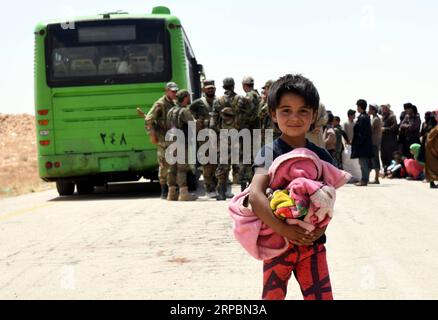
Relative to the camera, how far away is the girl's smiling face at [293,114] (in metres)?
3.41

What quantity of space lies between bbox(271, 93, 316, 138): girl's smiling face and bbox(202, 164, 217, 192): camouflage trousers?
9965mm

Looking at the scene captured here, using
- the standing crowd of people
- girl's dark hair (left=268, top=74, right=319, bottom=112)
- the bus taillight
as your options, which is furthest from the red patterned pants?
the standing crowd of people

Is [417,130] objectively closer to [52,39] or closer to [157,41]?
[157,41]

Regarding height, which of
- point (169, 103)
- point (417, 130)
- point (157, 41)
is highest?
point (157, 41)

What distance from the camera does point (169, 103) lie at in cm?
1309

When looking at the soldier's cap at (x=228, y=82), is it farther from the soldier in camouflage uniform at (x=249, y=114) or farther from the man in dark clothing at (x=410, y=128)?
the man in dark clothing at (x=410, y=128)

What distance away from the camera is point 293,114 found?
11.2 feet

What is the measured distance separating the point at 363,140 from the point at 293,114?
45.7ft

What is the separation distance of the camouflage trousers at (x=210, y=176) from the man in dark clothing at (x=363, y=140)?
438 cm

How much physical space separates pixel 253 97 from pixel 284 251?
9204 mm

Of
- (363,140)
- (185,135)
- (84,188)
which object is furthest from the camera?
(363,140)

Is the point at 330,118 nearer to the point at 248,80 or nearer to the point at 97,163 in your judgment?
the point at 248,80

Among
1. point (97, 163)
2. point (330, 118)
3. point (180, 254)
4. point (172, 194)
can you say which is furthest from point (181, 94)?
point (330, 118)

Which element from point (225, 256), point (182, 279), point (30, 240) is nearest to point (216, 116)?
point (30, 240)
